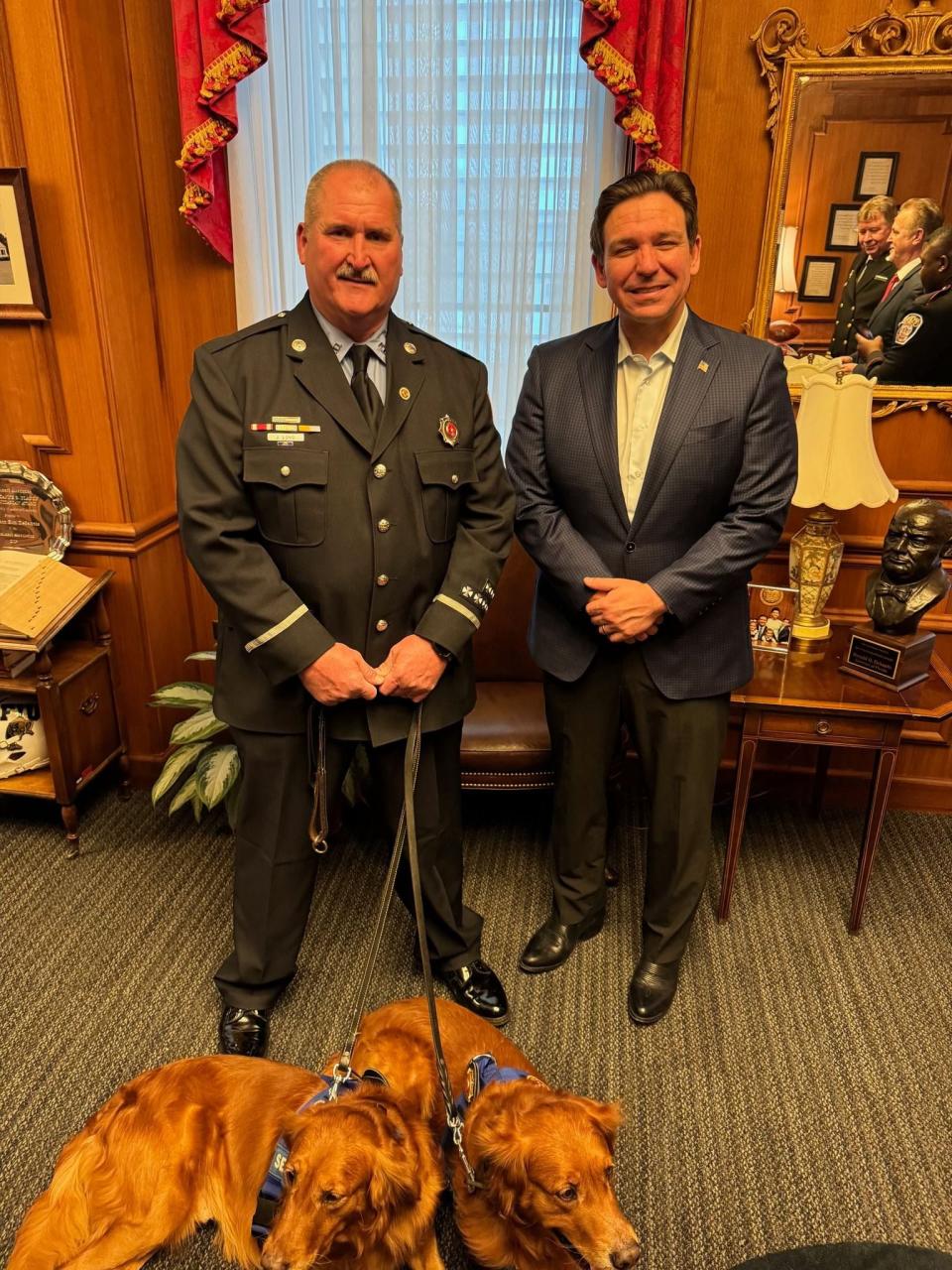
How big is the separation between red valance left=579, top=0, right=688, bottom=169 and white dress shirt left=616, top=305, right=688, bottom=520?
762 millimetres

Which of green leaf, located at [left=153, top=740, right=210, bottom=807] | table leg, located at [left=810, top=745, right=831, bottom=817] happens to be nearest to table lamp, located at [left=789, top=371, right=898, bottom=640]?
table leg, located at [left=810, top=745, right=831, bottom=817]

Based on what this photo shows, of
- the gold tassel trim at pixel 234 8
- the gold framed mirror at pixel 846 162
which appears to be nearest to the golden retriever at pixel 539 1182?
the gold framed mirror at pixel 846 162

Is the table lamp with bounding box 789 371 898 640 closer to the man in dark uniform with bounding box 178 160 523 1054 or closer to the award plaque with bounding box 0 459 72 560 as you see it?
the man in dark uniform with bounding box 178 160 523 1054

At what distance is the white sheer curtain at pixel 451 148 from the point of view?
8.21ft

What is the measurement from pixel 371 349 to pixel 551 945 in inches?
58.0

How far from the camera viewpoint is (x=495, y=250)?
2695 millimetres

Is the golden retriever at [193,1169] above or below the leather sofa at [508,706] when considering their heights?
below

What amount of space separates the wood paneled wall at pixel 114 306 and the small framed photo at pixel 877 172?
189cm

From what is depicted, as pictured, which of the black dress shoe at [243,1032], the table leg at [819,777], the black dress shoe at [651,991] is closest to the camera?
the black dress shoe at [243,1032]

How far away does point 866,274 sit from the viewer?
8.08ft

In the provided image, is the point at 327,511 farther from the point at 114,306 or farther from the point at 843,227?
the point at 843,227

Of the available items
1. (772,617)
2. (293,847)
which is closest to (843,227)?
(772,617)

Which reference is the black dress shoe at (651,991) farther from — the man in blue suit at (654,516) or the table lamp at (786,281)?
the table lamp at (786,281)

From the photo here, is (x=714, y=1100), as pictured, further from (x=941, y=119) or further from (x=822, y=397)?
(x=941, y=119)
